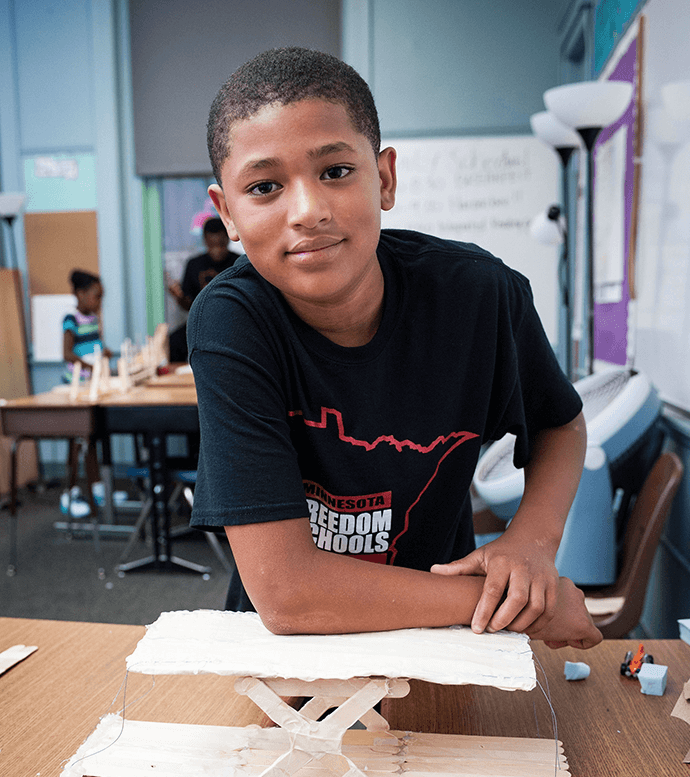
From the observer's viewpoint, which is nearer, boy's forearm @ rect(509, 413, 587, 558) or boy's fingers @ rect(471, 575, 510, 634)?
boy's fingers @ rect(471, 575, 510, 634)

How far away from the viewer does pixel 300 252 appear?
0.73 m

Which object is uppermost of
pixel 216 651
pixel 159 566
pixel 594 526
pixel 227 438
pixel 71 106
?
pixel 71 106

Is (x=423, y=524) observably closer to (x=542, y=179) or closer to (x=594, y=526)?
(x=594, y=526)

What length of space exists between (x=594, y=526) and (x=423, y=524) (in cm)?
91

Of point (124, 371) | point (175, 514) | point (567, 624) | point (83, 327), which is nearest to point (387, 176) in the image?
point (567, 624)

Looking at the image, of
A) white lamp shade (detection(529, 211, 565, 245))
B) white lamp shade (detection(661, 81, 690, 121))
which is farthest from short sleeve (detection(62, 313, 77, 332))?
white lamp shade (detection(661, 81, 690, 121))

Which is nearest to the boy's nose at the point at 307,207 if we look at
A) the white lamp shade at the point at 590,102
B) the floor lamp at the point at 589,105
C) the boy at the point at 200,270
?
the floor lamp at the point at 589,105

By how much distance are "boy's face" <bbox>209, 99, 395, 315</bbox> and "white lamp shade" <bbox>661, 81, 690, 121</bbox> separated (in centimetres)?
152

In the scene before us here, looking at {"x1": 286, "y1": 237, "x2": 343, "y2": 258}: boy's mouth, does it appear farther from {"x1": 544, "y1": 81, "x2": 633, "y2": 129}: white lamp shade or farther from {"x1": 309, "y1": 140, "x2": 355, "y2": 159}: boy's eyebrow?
{"x1": 544, "y1": 81, "x2": 633, "y2": 129}: white lamp shade

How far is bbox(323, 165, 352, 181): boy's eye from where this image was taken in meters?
0.73

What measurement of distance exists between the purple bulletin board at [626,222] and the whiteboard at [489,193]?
5.87 ft

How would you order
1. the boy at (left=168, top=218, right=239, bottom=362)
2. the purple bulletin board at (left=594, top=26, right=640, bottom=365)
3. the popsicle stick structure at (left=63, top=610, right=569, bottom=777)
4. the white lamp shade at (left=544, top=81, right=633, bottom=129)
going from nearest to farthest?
the popsicle stick structure at (left=63, top=610, right=569, bottom=777), the white lamp shade at (left=544, top=81, right=633, bottom=129), the purple bulletin board at (left=594, top=26, right=640, bottom=365), the boy at (left=168, top=218, right=239, bottom=362)

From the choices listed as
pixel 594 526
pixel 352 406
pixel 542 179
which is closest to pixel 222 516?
pixel 352 406

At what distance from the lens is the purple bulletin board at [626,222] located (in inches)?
99.8
